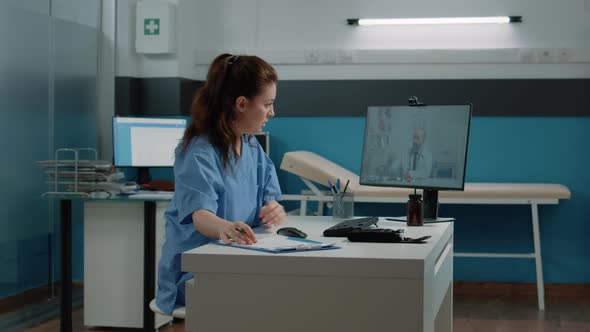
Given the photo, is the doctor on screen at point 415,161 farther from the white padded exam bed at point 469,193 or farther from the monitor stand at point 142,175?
the monitor stand at point 142,175

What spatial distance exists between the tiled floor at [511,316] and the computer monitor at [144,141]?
903 mm

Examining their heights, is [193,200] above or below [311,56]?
below

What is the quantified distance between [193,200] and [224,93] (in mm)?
348

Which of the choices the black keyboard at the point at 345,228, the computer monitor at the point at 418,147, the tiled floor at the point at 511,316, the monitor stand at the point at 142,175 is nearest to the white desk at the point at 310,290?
the black keyboard at the point at 345,228

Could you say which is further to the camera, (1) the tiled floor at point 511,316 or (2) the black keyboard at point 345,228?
(1) the tiled floor at point 511,316

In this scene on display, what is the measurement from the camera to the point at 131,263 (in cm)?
424

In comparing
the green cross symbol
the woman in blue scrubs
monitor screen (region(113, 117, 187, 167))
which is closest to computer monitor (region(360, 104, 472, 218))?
the woman in blue scrubs

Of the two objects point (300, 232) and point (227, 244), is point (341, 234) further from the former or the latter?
point (227, 244)

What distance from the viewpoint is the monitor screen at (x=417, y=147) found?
3039mm

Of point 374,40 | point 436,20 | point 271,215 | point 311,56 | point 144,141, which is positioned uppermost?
point 436,20

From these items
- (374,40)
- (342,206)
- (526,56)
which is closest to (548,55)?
(526,56)

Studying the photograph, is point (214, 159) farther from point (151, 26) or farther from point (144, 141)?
point (151, 26)

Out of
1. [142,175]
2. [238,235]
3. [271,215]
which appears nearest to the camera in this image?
[238,235]

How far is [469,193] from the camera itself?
15.7ft
